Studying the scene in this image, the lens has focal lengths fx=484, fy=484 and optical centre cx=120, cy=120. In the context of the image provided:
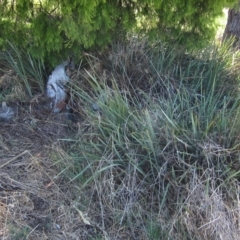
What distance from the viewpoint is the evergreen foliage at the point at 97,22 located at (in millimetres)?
3930

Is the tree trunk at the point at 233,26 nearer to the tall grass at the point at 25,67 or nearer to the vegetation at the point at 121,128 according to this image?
the vegetation at the point at 121,128

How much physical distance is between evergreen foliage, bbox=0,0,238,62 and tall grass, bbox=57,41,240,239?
466 millimetres

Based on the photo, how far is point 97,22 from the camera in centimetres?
395

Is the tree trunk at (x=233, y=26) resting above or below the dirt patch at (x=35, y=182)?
above

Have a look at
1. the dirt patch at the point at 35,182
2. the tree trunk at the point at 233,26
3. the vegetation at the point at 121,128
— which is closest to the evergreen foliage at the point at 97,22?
the vegetation at the point at 121,128

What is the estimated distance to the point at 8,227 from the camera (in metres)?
3.25

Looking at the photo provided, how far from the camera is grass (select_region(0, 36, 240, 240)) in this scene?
10.4 feet

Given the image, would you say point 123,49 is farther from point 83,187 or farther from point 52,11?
point 83,187

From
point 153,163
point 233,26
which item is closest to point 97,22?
point 153,163

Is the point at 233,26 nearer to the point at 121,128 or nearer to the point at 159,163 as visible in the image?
the point at 121,128

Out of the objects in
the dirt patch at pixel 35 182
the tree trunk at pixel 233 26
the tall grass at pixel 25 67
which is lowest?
the dirt patch at pixel 35 182

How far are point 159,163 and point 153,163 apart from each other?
45 millimetres

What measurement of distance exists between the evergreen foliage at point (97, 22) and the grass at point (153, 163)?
417 mm

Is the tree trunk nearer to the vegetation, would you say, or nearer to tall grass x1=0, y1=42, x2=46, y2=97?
the vegetation
